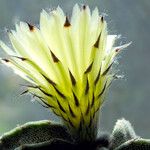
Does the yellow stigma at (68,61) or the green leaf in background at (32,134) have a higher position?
the yellow stigma at (68,61)

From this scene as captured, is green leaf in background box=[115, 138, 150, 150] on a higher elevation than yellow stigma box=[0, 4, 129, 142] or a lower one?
lower

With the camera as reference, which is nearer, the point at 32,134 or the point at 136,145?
the point at 136,145

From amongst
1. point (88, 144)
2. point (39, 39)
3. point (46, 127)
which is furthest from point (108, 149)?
point (39, 39)

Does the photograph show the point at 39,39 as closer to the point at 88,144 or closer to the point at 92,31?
the point at 92,31

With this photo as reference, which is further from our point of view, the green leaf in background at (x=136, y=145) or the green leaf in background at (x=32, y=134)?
the green leaf in background at (x=32, y=134)

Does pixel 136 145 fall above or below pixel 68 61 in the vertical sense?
below

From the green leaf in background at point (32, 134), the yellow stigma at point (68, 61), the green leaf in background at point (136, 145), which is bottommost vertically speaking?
the green leaf in background at point (136, 145)

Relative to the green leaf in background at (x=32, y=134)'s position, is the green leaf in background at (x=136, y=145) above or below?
below

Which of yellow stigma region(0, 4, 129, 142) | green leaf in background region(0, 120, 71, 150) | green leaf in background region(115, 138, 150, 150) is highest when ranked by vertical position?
yellow stigma region(0, 4, 129, 142)
